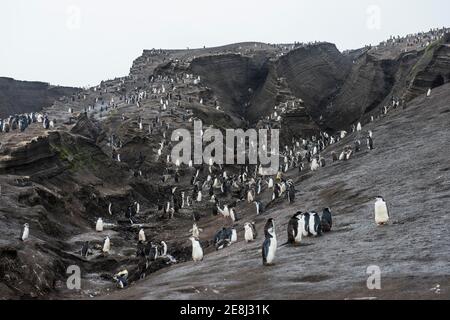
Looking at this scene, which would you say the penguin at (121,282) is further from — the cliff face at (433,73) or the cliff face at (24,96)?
the cliff face at (24,96)

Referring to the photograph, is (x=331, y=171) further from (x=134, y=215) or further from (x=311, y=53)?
(x=311, y=53)

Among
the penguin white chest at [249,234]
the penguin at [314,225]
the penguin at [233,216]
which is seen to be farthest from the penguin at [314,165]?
the penguin at [314,225]

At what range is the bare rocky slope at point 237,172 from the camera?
15.9 meters

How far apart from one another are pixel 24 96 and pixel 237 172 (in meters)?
62.5

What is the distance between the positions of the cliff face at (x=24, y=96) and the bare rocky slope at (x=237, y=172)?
8.23 ft

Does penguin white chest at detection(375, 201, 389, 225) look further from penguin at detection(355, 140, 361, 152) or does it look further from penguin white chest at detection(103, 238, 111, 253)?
penguin at detection(355, 140, 361, 152)

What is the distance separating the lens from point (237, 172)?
66688 millimetres

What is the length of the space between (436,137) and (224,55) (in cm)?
6510

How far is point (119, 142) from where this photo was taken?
67000 mm

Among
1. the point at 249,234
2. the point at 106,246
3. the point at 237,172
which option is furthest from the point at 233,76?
the point at 249,234

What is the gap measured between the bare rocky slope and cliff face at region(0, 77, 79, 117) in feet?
8.23

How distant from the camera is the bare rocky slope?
15922mm

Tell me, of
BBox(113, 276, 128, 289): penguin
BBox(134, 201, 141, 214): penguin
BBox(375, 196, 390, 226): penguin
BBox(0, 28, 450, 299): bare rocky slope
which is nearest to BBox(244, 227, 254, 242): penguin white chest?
BBox(0, 28, 450, 299): bare rocky slope

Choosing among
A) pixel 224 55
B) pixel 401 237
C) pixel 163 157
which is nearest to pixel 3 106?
pixel 224 55
